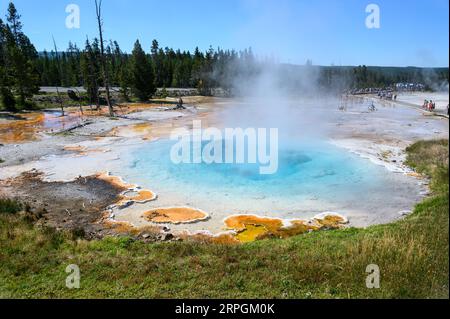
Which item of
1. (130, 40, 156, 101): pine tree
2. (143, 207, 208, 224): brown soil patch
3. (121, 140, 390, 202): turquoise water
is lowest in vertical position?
(143, 207, 208, 224): brown soil patch

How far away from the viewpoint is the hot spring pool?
9.38 metres

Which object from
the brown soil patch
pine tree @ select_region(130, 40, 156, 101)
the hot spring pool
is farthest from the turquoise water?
pine tree @ select_region(130, 40, 156, 101)

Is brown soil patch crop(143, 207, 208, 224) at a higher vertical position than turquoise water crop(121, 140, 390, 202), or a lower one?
lower

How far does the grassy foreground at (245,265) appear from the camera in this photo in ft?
15.9

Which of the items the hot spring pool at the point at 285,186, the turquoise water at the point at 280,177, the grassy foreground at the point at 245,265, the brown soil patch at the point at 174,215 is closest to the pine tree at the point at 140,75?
the turquoise water at the point at 280,177

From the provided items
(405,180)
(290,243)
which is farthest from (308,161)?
(290,243)

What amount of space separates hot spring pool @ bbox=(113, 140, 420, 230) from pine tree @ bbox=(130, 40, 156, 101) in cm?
2577

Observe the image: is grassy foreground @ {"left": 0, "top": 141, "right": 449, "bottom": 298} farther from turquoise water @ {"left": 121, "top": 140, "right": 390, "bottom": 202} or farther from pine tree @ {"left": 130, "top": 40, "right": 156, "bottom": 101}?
pine tree @ {"left": 130, "top": 40, "right": 156, "bottom": 101}

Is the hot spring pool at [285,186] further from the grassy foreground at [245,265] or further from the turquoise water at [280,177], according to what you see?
the grassy foreground at [245,265]

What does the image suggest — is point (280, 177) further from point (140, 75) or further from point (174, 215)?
point (140, 75)

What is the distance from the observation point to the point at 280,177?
41.5ft

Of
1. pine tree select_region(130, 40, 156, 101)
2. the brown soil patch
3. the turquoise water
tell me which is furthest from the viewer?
pine tree select_region(130, 40, 156, 101)

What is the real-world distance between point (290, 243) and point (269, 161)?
827 centimetres

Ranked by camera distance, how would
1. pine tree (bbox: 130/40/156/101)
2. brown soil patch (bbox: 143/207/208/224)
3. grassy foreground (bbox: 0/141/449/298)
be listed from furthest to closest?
pine tree (bbox: 130/40/156/101) → brown soil patch (bbox: 143/207/208/224) → grassy foreground (bbox: 0/141/449/298)
